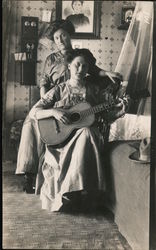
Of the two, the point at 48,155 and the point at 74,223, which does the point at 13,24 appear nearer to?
the point at 48,155

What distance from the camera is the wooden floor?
142 centimetres

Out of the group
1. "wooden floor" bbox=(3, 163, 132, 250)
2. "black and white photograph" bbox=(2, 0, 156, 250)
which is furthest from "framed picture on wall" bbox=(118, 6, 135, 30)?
"wooden floor" bbox=(3, 163, 132, 250)

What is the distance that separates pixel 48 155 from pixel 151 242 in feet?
2.09

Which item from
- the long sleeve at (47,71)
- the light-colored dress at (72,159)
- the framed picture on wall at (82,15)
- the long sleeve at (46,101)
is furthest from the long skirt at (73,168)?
the framed picture on wall at (82,15)

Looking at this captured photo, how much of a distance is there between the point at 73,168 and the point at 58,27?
70 cm

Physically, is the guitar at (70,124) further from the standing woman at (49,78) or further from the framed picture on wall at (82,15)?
the framed picture on wall at (82,15)

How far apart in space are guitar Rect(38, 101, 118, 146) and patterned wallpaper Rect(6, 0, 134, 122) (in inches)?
5.0

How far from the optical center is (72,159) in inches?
58.2

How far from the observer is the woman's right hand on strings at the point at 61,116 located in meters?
1.46

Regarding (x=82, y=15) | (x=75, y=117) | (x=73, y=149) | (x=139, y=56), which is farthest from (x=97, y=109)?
(x=82, y=15)

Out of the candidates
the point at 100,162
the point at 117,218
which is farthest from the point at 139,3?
the point at 117,218

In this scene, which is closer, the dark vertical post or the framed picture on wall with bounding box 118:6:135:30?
the dark vertical post

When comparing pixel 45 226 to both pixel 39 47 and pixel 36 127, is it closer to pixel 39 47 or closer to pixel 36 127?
pixel 36 127

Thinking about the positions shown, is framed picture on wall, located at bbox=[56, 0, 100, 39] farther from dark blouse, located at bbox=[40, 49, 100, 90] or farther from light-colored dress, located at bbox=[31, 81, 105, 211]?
light-colored dress, located at bbox=[31, 81, 105, 211]
